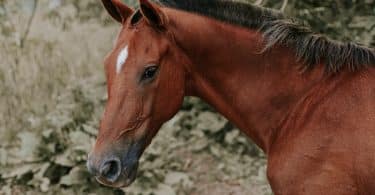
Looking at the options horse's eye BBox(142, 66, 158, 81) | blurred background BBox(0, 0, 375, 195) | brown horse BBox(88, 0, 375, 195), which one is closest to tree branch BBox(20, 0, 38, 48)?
blurred background BBox(0, 0, 375, 195)

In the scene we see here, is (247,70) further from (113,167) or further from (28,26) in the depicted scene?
(28,26)

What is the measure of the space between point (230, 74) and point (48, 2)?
4929 mm

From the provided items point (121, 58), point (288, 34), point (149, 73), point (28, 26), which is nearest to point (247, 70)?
point (288, 34)

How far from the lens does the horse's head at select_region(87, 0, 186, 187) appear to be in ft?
10.6

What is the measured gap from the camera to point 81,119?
242 inches

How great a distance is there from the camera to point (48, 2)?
25.9 ft

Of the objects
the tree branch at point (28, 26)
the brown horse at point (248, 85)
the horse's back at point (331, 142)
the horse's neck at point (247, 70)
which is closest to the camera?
the horse's back at point (331, 142)

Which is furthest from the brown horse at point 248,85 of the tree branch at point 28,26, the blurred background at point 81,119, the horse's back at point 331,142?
the tree branch at point 28,26

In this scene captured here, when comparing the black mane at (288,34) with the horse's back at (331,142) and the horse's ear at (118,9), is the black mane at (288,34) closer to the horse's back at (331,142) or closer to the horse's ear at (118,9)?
the horse's back at (331,142)

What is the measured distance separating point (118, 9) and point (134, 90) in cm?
53

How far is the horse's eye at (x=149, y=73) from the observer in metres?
3.25

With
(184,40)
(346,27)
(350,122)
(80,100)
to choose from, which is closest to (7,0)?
(80,100)

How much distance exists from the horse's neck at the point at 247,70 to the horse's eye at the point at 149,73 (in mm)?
194

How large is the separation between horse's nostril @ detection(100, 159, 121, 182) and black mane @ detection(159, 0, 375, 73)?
0.84 m
